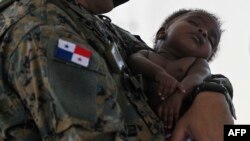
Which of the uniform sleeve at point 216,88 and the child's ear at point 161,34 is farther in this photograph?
the child's ear at point 161,34

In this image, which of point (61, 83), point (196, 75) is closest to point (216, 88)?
point (196, 75)

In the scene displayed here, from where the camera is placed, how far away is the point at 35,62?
0.79 metres

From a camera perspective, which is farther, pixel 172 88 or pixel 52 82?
pixel 172 88

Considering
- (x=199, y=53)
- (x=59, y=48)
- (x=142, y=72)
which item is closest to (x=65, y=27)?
(x=59, y=48)

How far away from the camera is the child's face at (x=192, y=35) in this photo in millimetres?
1319

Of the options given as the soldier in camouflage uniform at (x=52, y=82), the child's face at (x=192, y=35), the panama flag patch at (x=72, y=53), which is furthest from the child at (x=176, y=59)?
the panama flag patch at (x=72, y=53)

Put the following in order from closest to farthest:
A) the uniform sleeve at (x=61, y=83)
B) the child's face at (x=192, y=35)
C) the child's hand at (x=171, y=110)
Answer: the uniform sleeve at (x=61, y=83)
the child's hand at (x=171, y=110)
the child's face at (x=192, y=35)

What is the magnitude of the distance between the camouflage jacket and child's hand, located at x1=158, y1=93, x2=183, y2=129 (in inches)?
10.2

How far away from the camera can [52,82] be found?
77 centimetres

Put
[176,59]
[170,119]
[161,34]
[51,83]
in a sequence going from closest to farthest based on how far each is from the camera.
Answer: [51,83] → [170,119] → [176,59] → [161,34]

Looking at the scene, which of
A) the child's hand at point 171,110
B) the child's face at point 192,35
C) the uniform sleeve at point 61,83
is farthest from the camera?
the child's face at point 192,35

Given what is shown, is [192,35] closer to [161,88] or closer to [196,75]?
[196,75]

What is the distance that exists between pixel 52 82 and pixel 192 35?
26.7 inches

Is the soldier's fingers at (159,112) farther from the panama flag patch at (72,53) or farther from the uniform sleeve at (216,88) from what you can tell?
the panama flag patch at (72,53)
